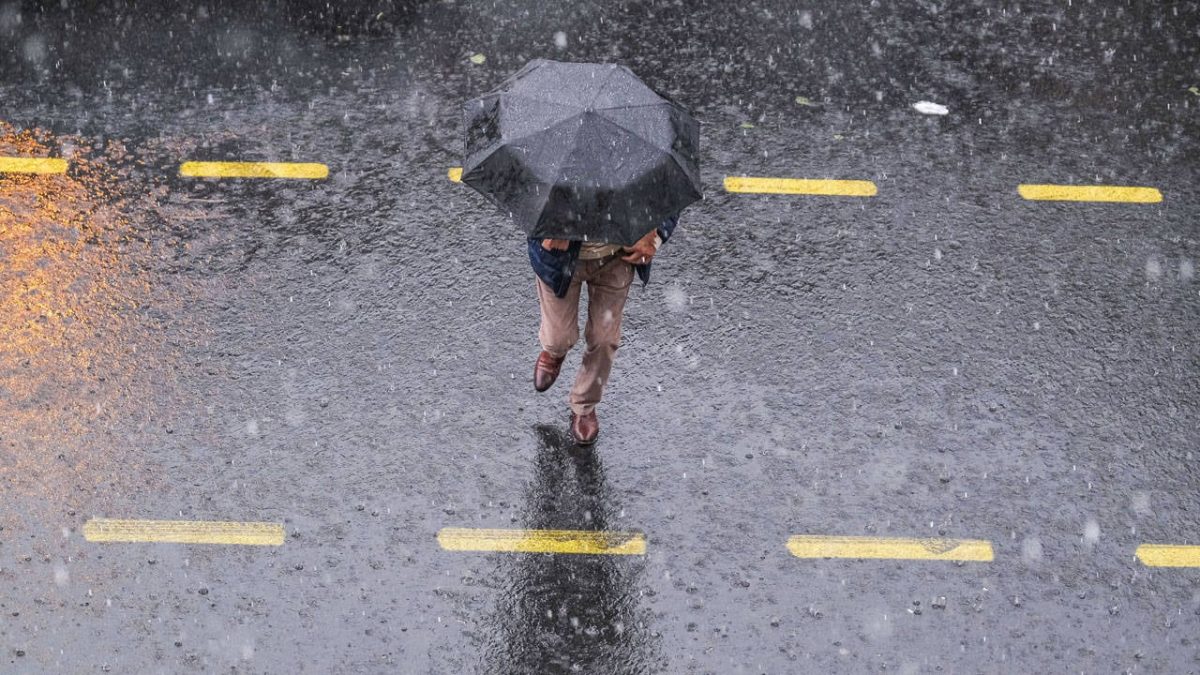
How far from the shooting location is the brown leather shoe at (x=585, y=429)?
21.4 ft

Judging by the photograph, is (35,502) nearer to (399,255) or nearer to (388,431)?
(388,431)

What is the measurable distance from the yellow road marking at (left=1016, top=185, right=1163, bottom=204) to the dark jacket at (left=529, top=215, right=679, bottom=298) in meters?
3.00

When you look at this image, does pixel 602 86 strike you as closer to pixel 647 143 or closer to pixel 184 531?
pixel 647 143

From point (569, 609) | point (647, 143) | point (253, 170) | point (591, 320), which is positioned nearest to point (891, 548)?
point (569, 609)

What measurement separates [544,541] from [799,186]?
9.61 feet

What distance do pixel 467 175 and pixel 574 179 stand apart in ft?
1.66

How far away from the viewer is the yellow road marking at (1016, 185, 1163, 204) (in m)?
7.97

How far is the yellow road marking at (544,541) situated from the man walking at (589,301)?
553 mm

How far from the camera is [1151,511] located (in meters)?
6.28

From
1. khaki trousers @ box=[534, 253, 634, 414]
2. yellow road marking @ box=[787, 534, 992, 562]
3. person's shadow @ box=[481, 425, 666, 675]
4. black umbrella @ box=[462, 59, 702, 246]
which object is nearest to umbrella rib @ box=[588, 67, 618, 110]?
black umbrella @ box=[462, 59, 702, 246]

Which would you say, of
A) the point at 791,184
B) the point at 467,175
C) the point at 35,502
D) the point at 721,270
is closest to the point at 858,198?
the point at 791,184

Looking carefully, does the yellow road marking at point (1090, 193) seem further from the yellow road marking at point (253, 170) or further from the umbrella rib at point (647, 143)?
the yellow road marking at point (253, 170)

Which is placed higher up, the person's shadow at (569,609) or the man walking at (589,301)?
the man walking at (589,301)

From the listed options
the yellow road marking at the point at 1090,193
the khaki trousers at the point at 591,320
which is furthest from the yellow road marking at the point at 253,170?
the yellow road marking at the point at 1090,193
